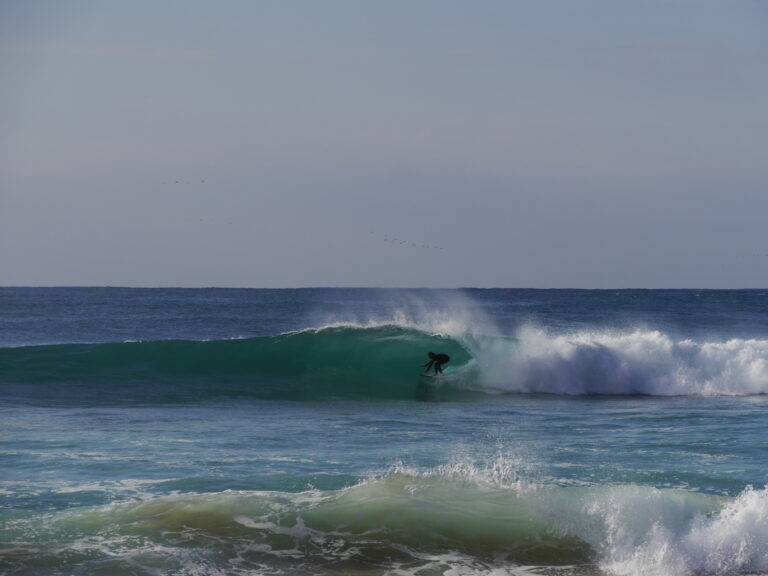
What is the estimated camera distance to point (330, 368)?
1939 cm

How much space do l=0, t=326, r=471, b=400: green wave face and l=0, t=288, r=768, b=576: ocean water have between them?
0.22ft

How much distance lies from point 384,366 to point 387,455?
362 inches

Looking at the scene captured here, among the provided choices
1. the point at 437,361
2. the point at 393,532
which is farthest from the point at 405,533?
the point at 437,361

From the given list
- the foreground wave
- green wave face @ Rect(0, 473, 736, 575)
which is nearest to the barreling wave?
green wave face @ Rect(0, 473, 736, 575)

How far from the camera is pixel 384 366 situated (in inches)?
758

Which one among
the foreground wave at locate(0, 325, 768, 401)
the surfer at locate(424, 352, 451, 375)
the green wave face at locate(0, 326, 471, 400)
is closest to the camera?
the green wave face at locate(0, 326, 471, 400)

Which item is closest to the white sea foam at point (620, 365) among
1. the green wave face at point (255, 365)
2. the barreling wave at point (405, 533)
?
the green wave face at point (255, 365)

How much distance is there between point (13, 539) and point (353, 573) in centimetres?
278

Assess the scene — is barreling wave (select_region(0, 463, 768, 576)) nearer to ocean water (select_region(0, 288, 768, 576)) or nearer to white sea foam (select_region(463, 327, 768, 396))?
ocean water (select_region(0, 288, 768, 576))

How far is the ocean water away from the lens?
6.95 m

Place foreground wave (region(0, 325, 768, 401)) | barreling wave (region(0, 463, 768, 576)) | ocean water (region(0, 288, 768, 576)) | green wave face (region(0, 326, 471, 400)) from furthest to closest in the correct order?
foreground wave (region(0, 325, 768, 401)) → green wave face (region(0, 326, 471, 400)) → ocean water (region(0, 288, 768, 576)) → barreling wave (region(0, 463, 768, 576))

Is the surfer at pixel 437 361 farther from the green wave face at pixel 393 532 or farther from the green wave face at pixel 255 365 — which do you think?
the green wave face at pixel 393 532

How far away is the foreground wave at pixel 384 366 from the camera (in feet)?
57.4

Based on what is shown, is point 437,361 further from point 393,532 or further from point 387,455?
point 393,532
